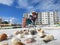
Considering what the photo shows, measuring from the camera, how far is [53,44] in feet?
4.54

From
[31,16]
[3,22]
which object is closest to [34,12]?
[31,16]

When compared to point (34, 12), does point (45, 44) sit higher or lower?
lower

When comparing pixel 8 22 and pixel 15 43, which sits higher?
pixel 8 22

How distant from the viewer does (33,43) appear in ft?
4.67

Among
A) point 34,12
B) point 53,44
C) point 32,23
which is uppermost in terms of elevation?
point 34,12

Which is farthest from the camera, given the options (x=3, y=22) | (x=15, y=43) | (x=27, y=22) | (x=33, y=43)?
(x=3, y=22)

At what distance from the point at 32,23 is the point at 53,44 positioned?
4.96 ft

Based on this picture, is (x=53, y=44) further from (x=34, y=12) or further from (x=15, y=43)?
(x=34, y=12)

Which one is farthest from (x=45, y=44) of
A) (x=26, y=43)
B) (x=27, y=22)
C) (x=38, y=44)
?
(x=27, y=22)

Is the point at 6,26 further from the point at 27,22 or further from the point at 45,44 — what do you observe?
the point at 45,44

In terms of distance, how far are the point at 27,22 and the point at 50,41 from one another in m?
1.35

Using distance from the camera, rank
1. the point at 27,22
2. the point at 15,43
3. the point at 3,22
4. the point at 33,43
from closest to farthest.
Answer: the point at 15,43
the point at 33,43
the point at 27,22
the point at 3,22

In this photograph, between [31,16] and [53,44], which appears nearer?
[53,44]

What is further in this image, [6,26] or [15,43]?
[6,26]
